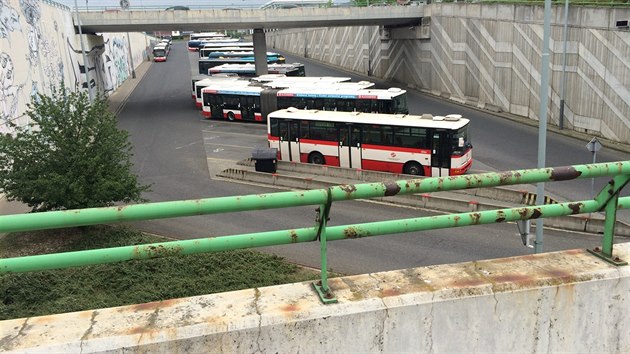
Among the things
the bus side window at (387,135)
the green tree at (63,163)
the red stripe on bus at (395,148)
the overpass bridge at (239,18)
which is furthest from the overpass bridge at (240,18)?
the green tree at (63,163)

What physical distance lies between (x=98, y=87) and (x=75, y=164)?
35.9 m

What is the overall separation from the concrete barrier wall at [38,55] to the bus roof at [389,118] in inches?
481

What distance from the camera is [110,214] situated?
2.84 metres

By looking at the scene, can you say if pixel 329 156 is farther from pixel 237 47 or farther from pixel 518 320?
pixel 237 47

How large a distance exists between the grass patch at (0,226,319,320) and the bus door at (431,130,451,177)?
9.98m

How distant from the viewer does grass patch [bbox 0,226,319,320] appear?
11.4 m

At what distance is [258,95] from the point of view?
119 feet

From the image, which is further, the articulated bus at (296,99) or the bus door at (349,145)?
the articulated bus at (296,99)

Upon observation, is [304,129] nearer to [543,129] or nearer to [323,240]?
[543,129]

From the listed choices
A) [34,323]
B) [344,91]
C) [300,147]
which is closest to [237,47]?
[344,91]

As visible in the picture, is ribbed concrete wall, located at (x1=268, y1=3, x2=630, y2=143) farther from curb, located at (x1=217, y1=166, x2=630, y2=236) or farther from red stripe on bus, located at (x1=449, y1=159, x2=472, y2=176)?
curb, located at (x1=217, y1=166, x2=630, y2=236)

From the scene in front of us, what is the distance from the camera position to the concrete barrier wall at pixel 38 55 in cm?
2434

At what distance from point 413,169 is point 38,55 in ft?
78.7

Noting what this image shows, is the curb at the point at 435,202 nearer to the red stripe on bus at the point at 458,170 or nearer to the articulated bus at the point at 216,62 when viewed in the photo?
the red stripe on bus at the point at 458,170
